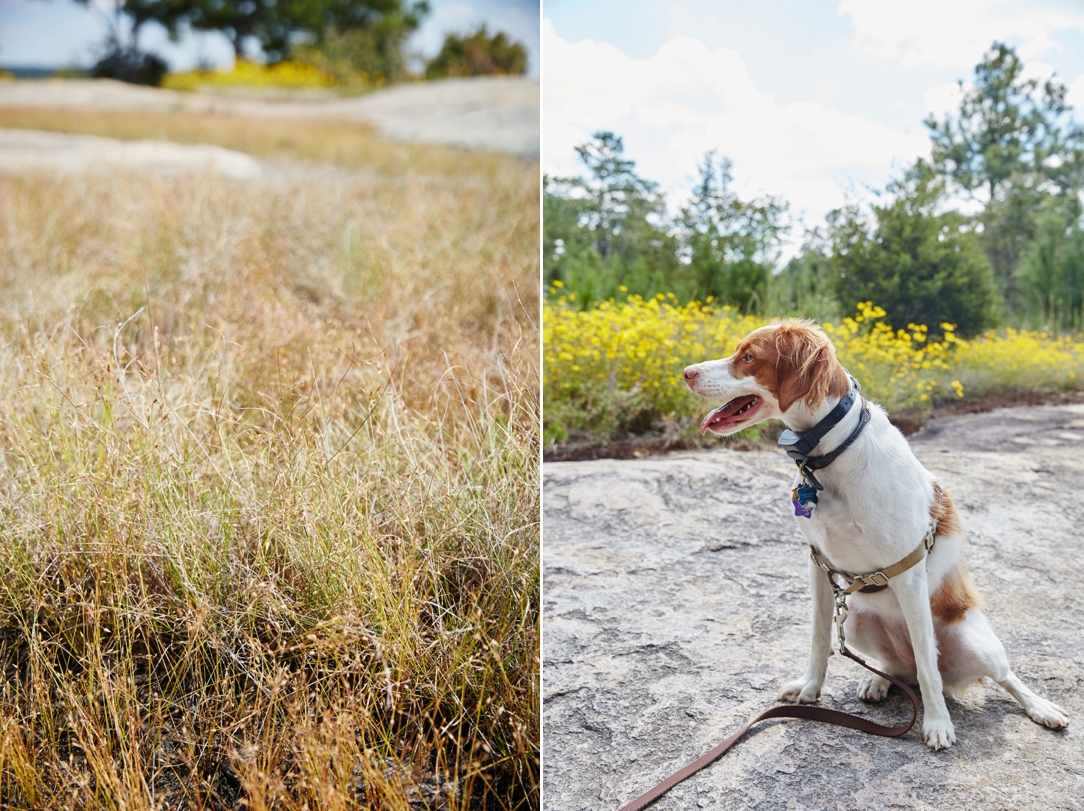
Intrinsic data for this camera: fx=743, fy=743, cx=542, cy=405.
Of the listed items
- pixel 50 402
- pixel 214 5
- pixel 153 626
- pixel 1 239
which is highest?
pixel 214 5

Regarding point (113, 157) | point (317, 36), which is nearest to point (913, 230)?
point (317, 36)

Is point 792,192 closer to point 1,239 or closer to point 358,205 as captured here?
point 358,205

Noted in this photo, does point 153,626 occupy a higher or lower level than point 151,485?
lower

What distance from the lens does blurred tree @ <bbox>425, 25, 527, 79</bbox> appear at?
3.88 meters

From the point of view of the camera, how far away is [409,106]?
20.4ft

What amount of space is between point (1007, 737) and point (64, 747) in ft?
5.07

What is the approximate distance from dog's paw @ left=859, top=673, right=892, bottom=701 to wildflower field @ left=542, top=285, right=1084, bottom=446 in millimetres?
772

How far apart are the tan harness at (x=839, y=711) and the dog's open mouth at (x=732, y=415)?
0.96 ft

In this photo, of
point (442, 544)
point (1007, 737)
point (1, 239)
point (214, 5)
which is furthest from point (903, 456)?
point (1, 239)

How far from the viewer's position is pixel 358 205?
13.2ft

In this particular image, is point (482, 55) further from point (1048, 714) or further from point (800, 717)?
point (1048, 714)

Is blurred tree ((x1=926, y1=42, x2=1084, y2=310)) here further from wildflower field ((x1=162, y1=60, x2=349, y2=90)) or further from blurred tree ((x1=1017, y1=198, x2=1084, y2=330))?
wildflower field ((x1=162, y1=60, x2=349, y2=90))

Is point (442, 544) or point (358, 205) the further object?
point (358, 205)

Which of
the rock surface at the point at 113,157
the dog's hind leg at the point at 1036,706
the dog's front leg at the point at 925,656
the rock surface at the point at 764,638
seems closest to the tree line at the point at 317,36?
the rock surface at the point at 113,157
